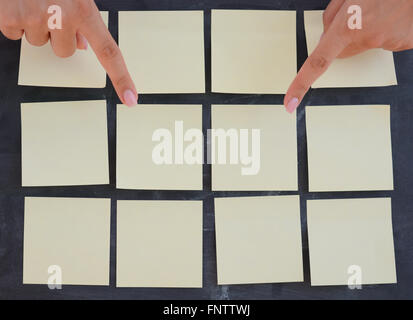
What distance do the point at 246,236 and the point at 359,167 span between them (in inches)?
8.1

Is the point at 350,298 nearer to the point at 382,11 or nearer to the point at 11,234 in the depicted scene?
the point at 382,11

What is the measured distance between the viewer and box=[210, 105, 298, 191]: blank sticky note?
571mm

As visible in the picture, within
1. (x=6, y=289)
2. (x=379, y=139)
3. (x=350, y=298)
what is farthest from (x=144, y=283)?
(x=379, y=139)

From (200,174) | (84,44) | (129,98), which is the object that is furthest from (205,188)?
(84,44)

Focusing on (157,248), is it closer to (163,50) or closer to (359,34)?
(163,50)

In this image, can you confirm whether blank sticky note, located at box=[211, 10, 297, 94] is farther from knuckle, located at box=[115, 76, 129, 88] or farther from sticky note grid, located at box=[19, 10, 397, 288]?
knuckle, located at box=[115, 76, 129, 88]

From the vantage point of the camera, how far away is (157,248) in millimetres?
566

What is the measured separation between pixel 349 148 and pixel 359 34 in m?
0.17

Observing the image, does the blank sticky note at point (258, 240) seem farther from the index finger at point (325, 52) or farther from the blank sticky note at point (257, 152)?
the index finger at point (325, 52)

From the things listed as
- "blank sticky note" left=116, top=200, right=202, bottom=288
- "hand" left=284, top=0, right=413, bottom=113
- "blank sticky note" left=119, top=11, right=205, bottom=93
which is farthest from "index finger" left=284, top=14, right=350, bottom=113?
"blank sticky note" left=116, top=200, right=202, bottom=288

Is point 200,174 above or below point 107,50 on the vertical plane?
below

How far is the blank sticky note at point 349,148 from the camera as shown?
1.87 feet

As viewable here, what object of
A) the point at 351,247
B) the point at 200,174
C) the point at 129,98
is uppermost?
the point at 129,98

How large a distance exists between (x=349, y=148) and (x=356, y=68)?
13cm
